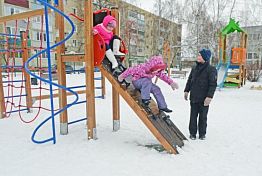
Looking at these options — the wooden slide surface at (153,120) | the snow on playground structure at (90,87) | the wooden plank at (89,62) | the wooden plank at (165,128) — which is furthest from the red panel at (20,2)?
the wooden plank at (165,128)

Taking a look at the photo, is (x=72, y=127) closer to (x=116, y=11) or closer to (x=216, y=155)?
(x=116, y=11)

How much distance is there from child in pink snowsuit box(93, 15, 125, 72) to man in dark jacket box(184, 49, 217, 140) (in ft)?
4.56

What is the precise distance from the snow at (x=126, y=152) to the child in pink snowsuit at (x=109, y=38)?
1331 millimetres

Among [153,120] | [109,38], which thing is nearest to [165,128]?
[153,120]

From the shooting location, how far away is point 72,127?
491 centimetres

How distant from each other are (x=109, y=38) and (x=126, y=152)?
1.96 metres

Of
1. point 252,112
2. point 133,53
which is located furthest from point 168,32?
point 252,112

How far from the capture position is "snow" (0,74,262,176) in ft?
9.96

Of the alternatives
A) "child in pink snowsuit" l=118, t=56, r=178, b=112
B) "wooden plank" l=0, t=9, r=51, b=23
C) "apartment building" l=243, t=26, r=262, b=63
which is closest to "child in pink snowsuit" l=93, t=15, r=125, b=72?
"child in pink snowsuit" l=118, t=56, r=178, b=112

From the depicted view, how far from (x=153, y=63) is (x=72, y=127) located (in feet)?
7.25

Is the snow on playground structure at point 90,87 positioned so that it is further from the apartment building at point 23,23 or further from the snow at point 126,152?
the apartment building at point 23,23

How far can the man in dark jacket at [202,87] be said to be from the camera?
404cm

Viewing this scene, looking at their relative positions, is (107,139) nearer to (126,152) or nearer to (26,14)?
(126,152)

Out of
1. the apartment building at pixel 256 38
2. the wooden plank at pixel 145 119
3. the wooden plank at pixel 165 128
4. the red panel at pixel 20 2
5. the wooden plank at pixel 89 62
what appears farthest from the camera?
the red panel at pixel 20 2
